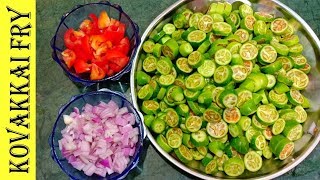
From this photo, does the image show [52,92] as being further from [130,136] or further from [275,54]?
[275,54]

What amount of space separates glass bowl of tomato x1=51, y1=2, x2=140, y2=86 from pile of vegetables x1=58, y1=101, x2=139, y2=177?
0.15 metres

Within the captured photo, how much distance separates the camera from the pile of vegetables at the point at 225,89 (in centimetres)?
195

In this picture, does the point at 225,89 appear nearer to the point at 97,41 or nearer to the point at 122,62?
the point at 122,62

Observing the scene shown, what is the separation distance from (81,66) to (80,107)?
188 millimetres

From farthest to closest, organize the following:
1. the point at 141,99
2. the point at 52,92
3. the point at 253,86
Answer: the point at 52,92, the point at 141,99, the point at 253,86

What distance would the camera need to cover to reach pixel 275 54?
77.2 inches

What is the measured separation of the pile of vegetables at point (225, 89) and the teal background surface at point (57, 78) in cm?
17

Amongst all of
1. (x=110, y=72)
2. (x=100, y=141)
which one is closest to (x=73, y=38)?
(x=110, y=72)

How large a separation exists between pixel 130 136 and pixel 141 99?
16 cm

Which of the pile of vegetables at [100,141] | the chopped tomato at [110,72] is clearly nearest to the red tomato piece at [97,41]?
the chopped tomato at [110,72]

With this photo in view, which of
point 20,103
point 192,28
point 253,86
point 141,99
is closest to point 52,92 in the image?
point 20,103

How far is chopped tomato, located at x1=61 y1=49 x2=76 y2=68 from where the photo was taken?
2057 mm

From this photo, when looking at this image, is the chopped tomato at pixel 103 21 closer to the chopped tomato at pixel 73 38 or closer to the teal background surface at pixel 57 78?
the chopped tomato at pixel 73 38

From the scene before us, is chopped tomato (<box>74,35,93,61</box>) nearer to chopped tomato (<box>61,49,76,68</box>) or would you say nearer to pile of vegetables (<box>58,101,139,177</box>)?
chopped tomato (<box>61,49,76,68</box>)
